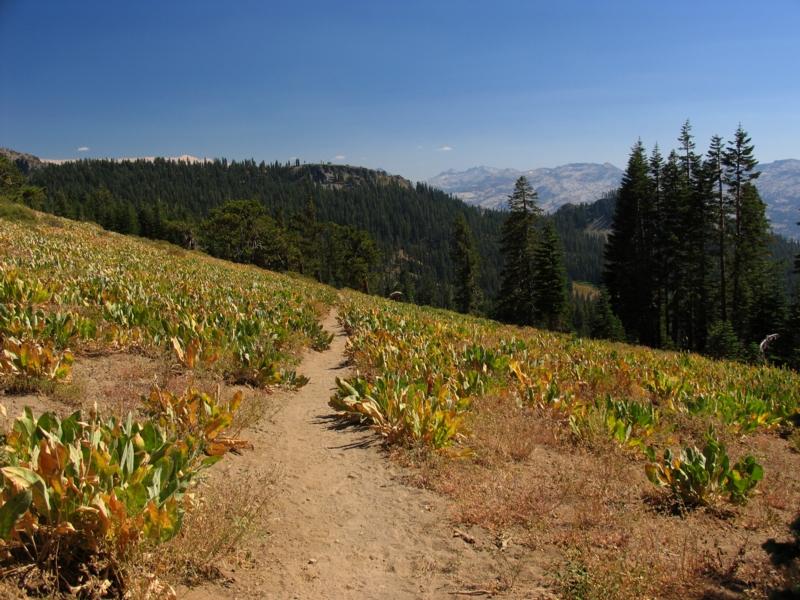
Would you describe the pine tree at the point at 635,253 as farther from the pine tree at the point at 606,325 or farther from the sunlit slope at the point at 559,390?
the sunlit slope at the point at 559,390

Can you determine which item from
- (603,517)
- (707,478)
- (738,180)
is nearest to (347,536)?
(603,517)

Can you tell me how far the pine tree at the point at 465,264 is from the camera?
55.0m

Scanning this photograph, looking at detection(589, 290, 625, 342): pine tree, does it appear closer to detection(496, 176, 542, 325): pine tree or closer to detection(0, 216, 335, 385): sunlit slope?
detection(496, 176, 542, 325): pine tree

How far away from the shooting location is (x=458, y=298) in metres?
57.2

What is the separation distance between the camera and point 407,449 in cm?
609

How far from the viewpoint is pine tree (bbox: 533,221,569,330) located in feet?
141

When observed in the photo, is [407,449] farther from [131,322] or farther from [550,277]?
[550,277]

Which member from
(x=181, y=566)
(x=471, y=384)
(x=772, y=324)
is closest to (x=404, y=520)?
(x=181, y=566)

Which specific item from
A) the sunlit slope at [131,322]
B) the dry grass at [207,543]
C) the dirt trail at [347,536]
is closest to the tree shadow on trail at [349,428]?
the dirt trail at [347,536]

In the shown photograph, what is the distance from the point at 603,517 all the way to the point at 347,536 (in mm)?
2359

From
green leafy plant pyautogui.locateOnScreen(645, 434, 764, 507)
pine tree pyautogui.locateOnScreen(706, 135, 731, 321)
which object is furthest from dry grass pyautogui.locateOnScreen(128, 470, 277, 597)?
pine tree pyautogui.locateOnScreen(706, 135, 731, 321)

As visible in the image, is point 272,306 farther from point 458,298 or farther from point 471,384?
point 458,298

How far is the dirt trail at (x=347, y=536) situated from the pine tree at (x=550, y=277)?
39.3m

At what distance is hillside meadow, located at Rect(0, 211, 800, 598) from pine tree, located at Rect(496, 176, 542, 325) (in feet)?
111
